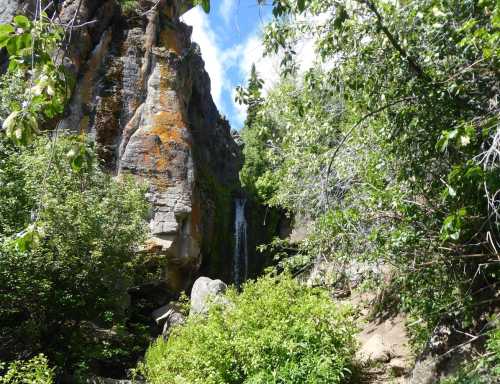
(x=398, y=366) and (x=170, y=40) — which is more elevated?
(x=170, y=40)

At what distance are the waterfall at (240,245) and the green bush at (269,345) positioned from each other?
1147 centimetres

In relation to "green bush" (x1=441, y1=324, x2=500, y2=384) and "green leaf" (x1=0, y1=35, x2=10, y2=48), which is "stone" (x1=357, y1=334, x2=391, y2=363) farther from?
"green leaf" (x1=0, y1=35, x2=10, y2=48)

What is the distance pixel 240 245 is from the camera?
64.8ft

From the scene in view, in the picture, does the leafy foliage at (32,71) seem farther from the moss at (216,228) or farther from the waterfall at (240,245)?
the waterfall at (240,245)

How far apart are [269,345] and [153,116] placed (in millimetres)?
11212

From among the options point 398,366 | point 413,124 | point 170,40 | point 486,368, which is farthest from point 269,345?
point 170,40

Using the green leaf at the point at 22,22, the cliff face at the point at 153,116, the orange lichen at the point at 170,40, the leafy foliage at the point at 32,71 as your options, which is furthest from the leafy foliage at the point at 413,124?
the orange lichen at the point at 170,40

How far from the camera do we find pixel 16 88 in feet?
33.3

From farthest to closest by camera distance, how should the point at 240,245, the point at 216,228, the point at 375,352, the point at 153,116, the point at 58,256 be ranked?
the point at 240,245
the point at 216,228
the point at 153,116
the point at 58,256
the point at 375,352

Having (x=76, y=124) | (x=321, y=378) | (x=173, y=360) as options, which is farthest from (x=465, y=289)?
(x=76, y=124)

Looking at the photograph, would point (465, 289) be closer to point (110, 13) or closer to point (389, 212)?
point (389, 212)

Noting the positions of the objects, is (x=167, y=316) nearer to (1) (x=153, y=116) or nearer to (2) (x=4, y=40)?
(1) (x=153, y=116)

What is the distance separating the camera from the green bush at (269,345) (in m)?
5.80

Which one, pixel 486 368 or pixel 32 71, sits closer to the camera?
pixel 32 71
